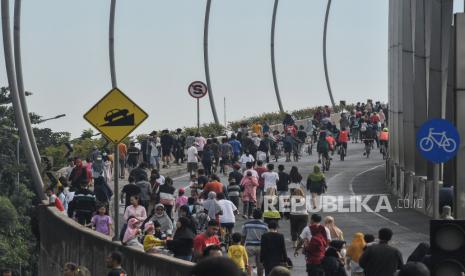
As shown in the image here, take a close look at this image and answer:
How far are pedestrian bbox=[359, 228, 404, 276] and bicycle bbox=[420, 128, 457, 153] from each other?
118 cm

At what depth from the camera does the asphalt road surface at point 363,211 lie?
31.6 meters

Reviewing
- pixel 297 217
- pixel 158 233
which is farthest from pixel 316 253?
pixel 297 217

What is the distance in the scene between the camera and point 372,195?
45312mm

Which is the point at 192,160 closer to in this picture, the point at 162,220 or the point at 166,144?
the point at 166,144

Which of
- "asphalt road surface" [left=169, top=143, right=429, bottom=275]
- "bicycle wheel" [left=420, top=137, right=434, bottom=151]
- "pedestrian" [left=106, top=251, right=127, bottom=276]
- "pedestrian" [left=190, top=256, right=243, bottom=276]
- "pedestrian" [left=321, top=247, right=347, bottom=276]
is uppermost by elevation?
"bicycle wheel" [left=420, top=137, right=434, bottom=151]

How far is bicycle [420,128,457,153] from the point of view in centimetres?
1814

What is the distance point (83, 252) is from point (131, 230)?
2.53m

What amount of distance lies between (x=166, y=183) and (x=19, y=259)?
5783cm

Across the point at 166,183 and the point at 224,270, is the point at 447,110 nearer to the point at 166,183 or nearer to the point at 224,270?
the point at 166,183

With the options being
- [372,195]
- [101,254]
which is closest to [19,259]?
[372,195]

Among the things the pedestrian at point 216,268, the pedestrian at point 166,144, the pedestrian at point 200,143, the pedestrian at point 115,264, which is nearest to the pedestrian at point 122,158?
the pedestrian at point 166,144

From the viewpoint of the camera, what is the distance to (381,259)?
17672 millimetres

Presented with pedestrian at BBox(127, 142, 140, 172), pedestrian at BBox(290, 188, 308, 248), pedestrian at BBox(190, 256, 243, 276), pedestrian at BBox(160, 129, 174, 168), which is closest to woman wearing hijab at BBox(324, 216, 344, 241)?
pedestrian at BBox(290, 188, 308, 248)

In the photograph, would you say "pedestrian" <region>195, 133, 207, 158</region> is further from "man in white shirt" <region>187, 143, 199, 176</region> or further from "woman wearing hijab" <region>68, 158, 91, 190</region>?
"woman wearing hijab" <region>68, 158, 91, 190</region>
